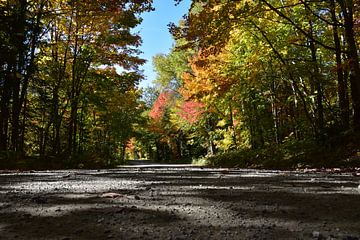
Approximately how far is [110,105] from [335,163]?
52.8ft

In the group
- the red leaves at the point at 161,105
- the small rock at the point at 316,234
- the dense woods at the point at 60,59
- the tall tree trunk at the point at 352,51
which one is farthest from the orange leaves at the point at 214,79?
the red leaves at the point at 161,105

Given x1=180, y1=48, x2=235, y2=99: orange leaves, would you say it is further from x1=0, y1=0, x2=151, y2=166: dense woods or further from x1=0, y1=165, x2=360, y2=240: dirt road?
x1=0, y1=165, x2=360, y2=240: dirt road

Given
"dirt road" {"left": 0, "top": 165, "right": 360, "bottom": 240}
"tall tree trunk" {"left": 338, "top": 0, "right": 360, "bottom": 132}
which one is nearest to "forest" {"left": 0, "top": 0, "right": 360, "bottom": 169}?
"tall tree trunk" {"left": 338, "top": 0, "right": 360, "bottom": 132}

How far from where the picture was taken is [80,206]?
352 cm

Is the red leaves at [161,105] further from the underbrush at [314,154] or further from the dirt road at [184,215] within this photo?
the dirt road at [184,215]

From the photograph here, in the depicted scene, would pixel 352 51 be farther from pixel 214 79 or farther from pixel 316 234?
pixel 316 234

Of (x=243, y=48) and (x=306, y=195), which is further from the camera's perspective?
(x=243, y=48)

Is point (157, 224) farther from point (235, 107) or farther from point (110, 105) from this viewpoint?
point (110, 105)

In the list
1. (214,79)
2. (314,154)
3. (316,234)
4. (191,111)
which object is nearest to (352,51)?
(314,154)

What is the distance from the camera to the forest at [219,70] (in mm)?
11438

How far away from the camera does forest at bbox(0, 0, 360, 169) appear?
1144 cm

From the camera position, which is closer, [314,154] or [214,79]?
[314,154]

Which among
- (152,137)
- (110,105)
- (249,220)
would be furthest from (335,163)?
(152,137)

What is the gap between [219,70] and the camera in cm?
1723
